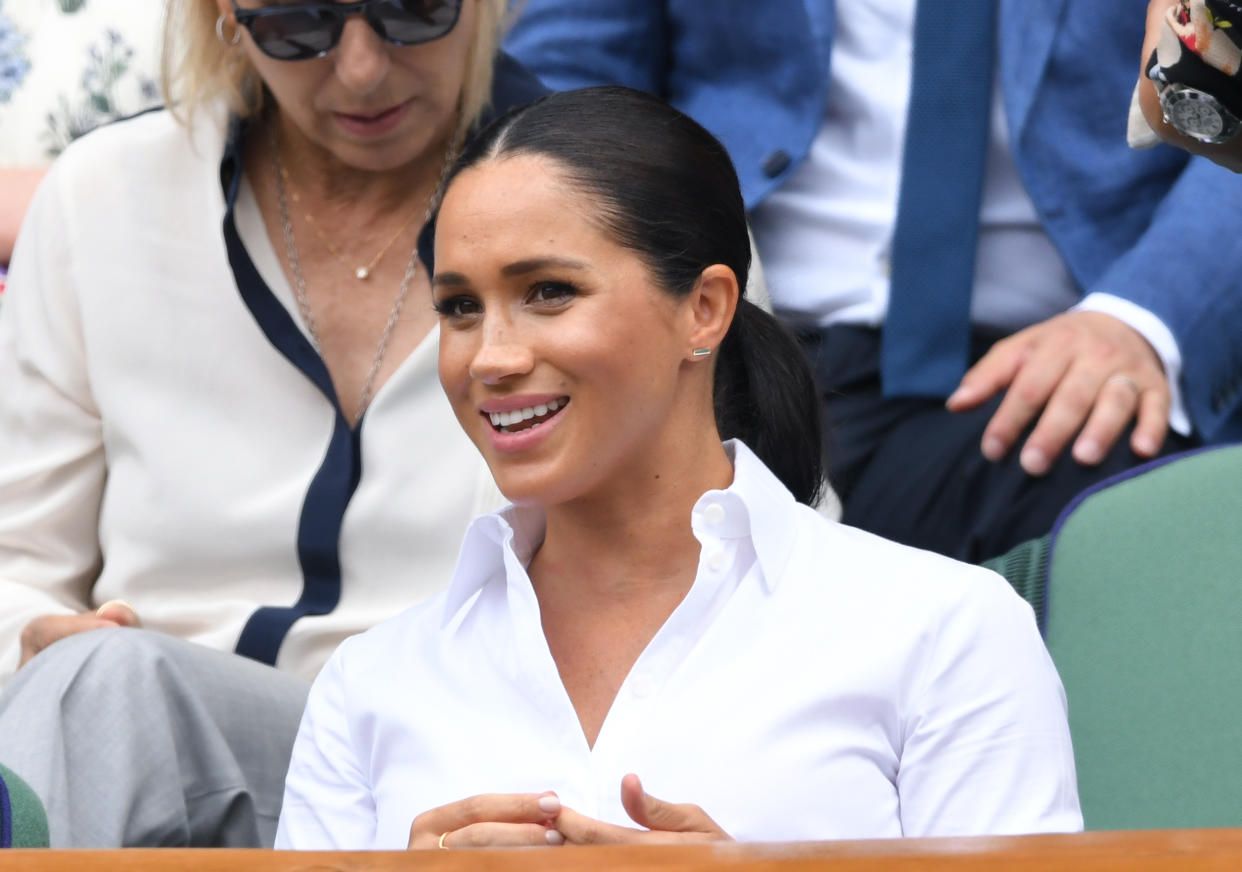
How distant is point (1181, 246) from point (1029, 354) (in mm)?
241

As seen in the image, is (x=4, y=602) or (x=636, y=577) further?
(x=4, y=602)

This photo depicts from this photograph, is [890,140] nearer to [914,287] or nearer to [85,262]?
[914,287]

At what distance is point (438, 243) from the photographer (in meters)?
1.44

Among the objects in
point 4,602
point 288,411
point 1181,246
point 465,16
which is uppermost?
point 465,16

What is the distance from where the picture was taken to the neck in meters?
1.42

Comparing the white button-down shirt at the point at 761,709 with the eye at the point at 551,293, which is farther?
the eye at the point at 551,293

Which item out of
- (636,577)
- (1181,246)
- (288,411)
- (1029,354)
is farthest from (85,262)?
(1181,246)

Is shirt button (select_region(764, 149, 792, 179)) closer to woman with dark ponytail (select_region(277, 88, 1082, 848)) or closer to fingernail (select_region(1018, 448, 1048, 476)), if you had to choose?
fingernail (select_region(1018, 448, 1048, 476))

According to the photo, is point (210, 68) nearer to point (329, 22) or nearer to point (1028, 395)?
point (329, 22)

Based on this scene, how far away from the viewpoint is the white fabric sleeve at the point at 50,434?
79.0 inches

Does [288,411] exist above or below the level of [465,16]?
below

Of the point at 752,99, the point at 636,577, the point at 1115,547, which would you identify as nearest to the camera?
the point at 636,577

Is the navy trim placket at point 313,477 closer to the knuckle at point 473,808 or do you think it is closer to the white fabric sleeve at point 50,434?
the white fabric sleeve at point 50,434

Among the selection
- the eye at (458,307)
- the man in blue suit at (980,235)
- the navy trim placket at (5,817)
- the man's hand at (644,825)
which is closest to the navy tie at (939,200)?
the man in blue suit at (980,235)
